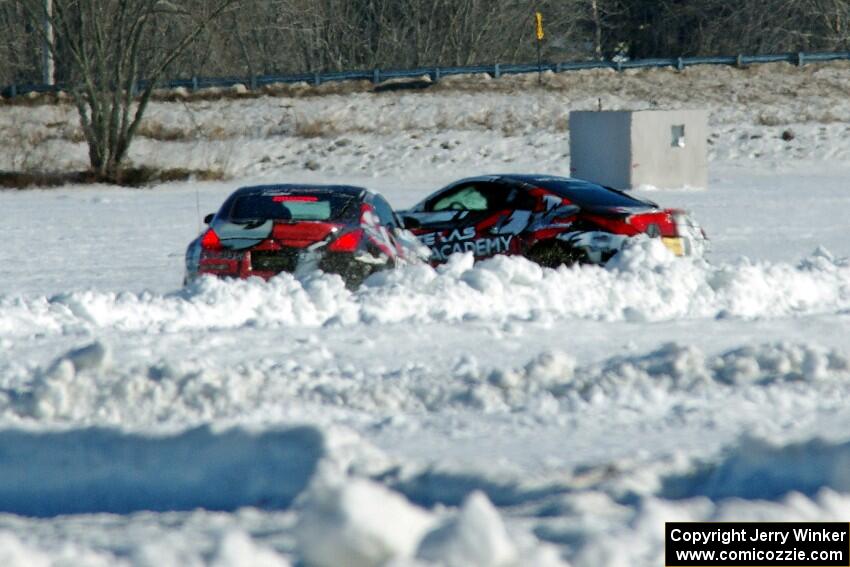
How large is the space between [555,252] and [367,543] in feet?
→ 29.0

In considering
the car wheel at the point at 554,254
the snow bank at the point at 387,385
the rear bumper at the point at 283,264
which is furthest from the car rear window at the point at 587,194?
the snow bank at the point at 387,385

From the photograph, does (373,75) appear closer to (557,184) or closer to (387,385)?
(557,184)

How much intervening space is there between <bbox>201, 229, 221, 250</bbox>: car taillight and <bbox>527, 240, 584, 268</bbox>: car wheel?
3289mm

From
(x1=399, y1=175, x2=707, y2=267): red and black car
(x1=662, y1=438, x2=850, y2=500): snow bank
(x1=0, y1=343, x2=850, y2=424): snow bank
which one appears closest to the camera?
(x1=662, y1=438, x2=850, y2=500): snow bank

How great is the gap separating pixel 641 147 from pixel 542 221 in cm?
1818

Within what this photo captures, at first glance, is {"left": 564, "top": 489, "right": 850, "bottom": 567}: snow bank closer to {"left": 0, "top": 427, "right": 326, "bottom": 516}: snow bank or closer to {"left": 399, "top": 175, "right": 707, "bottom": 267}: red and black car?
{"left": 0, "top": 427, "right": 326, "bottom": 516}: snow bank

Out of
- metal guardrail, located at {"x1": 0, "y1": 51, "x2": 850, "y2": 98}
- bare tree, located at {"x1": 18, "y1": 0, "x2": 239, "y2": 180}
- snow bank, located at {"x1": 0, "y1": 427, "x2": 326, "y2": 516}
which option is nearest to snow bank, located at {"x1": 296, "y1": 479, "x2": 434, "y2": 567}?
snow bank, located at {"x1": 0, "y1": 427, "x2": 326, "y2": 516}

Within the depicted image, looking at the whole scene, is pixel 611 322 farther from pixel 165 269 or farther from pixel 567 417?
pixel 165 269

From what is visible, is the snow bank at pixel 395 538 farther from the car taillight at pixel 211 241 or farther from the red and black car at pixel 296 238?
the car taillight at pixel 211 241

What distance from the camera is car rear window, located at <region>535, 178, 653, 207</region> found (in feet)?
43.2

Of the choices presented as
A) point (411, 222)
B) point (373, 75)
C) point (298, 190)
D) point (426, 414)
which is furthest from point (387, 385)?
point (373, 75)

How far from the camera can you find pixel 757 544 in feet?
15.9

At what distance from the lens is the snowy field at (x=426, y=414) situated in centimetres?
495

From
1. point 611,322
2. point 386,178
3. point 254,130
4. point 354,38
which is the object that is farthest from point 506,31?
point 611,322
